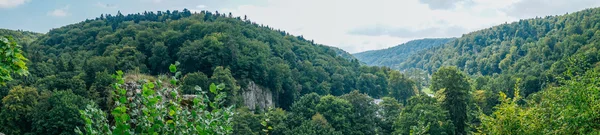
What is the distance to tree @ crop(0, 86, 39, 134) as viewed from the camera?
41.9m

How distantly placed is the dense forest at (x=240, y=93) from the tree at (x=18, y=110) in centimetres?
10

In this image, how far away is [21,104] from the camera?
4356 centimetres

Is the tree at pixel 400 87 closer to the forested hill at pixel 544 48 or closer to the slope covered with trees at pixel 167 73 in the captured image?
the slope covered with trees at pixel 167 73

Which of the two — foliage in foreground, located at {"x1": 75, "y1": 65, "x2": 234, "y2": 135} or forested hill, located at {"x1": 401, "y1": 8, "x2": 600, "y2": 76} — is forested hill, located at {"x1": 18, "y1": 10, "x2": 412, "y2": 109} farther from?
foliage in foreground, located at {"x1": 75, "y1": 65, "x2": 234, "y2": 135}

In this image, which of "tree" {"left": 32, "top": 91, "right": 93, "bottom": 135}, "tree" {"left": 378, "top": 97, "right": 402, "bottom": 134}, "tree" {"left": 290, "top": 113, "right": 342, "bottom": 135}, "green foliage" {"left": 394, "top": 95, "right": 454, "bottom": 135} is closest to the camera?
"tree" {"left": 32, "top": 91, "right": 93, "bottom": 135}

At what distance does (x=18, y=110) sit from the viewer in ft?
141

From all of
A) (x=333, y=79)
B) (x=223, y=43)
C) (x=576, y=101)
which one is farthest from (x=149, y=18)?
(x=576, y=101)

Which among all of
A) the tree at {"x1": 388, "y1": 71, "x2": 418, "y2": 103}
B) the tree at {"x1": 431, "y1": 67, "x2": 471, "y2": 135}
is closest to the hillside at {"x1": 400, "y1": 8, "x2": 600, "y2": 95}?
the tree at {"x1": 431, "y1": 67, "x2": 471, "y2": 135}

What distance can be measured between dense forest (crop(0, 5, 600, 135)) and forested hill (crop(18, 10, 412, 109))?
0.23 metres

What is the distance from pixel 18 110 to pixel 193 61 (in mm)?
28398

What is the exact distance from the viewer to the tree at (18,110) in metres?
41.9

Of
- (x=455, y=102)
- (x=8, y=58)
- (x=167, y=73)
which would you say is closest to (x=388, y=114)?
(x=455, y=102)

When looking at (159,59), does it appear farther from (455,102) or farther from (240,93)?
(455,102)

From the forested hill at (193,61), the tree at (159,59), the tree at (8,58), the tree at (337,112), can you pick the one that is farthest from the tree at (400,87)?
the tree at (8,58)
